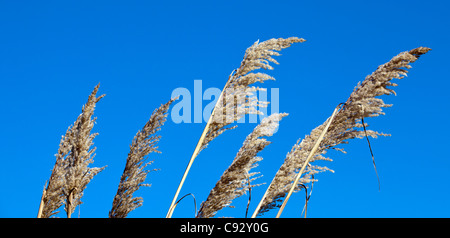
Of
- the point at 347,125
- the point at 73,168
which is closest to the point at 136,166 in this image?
the point at 73,168

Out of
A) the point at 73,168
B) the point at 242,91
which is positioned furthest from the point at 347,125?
the point at 73,168

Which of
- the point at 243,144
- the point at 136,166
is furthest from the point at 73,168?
the point at 243,144

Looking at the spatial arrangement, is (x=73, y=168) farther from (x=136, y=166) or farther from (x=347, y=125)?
(x=347, y=125)

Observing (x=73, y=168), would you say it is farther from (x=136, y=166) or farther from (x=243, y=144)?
(x=243, y=144)

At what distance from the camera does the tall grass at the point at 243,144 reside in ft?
10.5

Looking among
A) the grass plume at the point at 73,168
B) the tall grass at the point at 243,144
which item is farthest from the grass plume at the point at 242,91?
the grass plume at the point at 73,168

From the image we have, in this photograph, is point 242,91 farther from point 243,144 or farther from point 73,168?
point 73,168

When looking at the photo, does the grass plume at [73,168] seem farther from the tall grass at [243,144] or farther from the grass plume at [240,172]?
the grass plume at [240,172]

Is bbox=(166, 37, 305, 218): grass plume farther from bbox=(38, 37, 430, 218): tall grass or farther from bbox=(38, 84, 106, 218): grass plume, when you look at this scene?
bbox=(38, 84, 106, 218): grass plume

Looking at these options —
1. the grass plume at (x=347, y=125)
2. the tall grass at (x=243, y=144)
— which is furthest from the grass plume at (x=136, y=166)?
the grass plume at (x=347, y=125)

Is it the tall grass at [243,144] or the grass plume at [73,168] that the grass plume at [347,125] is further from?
the grass plume at [73,168]

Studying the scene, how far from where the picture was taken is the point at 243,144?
140 inches

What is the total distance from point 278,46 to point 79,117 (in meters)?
1.45
